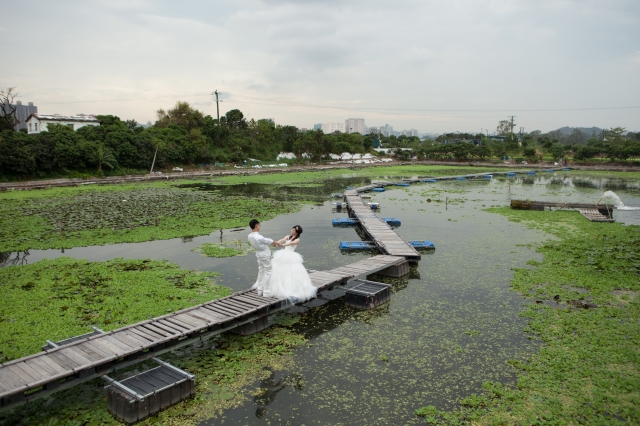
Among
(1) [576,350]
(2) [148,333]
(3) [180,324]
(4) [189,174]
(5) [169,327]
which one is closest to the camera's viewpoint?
(2) [148,333]

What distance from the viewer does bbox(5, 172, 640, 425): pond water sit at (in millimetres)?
6801

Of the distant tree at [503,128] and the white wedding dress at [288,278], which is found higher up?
the distant tree at [503,128]

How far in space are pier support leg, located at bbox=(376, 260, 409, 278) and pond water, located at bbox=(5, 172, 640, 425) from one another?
292 mm

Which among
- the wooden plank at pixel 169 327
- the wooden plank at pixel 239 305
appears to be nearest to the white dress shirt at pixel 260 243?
the wooden plank at pixel 239 305

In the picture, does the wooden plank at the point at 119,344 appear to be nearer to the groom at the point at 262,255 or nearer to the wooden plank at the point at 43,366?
the wooden plank at the point at 43,366

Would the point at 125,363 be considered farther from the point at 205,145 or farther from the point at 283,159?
the point at 283,159

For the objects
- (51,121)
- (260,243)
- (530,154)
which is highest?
(51,121)

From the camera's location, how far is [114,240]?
17.8 metres

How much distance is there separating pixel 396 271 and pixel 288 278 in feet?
16.3

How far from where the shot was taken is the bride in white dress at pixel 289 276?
9.68m

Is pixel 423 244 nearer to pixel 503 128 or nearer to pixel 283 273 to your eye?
pixel 283 273

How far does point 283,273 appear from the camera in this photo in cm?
981

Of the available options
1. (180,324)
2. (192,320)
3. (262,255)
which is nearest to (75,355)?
(180,324)

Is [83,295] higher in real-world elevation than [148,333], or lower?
lower
